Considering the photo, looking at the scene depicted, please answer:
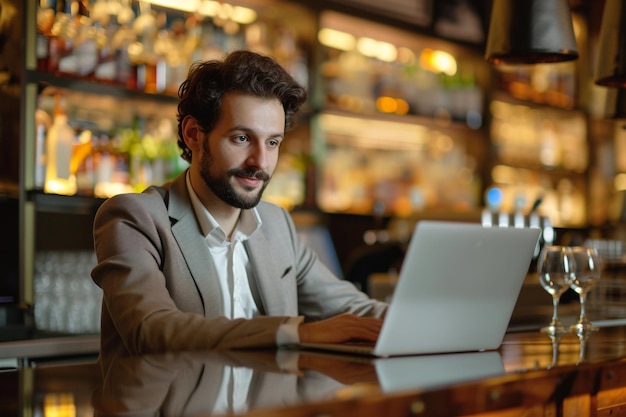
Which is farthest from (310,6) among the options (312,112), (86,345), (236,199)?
(236,199)

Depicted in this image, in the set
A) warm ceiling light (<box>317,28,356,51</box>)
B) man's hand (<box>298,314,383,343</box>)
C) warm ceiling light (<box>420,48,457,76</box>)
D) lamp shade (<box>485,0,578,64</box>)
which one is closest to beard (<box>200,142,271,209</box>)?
man's hand (<box>298,314,383,343</box>)

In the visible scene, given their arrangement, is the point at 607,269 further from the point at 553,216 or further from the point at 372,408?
the point at 372,408

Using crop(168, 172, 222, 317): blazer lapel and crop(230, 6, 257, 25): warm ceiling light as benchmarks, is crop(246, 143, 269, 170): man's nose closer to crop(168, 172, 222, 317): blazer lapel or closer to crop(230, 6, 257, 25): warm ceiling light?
crop(168, 172, 222, 317): blazer lapel

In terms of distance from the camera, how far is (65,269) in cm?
311

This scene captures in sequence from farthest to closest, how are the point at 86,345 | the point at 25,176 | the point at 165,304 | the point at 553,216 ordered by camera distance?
1. the point at 553,216
2. the point at 25,176
3. the point at 86,345
4. the point at 165,304

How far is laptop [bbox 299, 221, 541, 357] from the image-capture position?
1.38 m

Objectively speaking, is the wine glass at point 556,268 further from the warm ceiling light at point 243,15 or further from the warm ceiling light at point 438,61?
the warm ceiling light at point 438,61

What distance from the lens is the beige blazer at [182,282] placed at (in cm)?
164

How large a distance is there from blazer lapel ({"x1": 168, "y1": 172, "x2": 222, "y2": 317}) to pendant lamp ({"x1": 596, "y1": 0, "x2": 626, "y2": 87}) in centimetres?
128

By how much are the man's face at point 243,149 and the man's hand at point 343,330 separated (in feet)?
1.77

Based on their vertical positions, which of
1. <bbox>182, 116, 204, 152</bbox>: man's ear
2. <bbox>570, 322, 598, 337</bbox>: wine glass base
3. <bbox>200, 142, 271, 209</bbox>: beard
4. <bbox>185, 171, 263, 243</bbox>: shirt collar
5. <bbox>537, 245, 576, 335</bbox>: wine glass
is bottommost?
<bbox>570, 322, 598, 337</bbox>: wine glass base

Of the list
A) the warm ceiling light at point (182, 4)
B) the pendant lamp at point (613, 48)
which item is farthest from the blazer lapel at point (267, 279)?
the warm ceiling light at point (182, 4)

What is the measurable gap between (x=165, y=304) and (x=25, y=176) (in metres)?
1.50

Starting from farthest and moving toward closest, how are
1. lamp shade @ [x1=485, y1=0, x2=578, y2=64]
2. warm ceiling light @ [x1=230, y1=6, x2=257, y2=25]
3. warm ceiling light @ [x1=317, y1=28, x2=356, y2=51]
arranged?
1. warm ceiling light @ [x1=317, y1=28, x2=356, y2=51]
2. warm ceiling light @ [x1=230, y1=6, x2=257, y2=25]
3. lamp shade @ [x1=485, y1=0, x2=578, y2=64]
